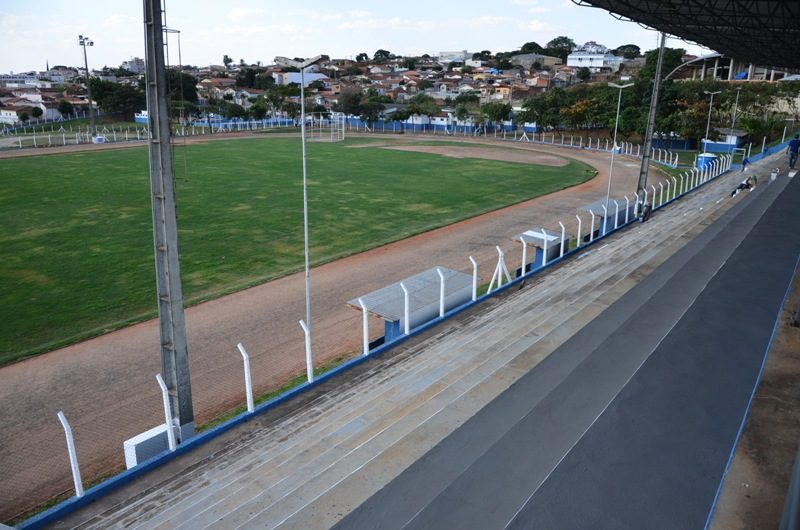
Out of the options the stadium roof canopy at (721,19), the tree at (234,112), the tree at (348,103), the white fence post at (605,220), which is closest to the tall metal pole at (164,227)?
the stadium roof canopy at (721,19)

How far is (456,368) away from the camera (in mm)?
10055

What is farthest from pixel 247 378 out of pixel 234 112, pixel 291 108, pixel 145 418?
pixel 291 108

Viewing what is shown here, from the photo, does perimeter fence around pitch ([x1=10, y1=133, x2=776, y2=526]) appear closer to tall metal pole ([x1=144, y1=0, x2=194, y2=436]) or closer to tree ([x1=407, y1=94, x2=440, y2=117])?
tall metal pole ([x1=144, y1=0, x2=194, y2=436])

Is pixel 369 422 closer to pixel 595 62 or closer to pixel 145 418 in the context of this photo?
pixel 145 418

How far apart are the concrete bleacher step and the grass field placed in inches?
307

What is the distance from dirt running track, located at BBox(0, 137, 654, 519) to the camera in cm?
907

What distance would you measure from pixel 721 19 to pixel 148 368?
2354 centimetres

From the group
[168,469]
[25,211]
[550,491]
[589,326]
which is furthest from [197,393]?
[25,211]

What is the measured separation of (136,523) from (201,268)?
42.0 ft

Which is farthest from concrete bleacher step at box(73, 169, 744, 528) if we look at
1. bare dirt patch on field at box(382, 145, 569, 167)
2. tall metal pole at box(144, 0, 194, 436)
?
bare dirt patch on field at box(382, 145, 569, 167)

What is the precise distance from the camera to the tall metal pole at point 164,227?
7059 mm

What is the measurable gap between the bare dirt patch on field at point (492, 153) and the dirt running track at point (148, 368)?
103 feet

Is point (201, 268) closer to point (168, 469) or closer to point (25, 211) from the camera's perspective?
point (168, 469)

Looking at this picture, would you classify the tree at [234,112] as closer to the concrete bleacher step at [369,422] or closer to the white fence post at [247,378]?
the concrete bleacher step at [369,422]
